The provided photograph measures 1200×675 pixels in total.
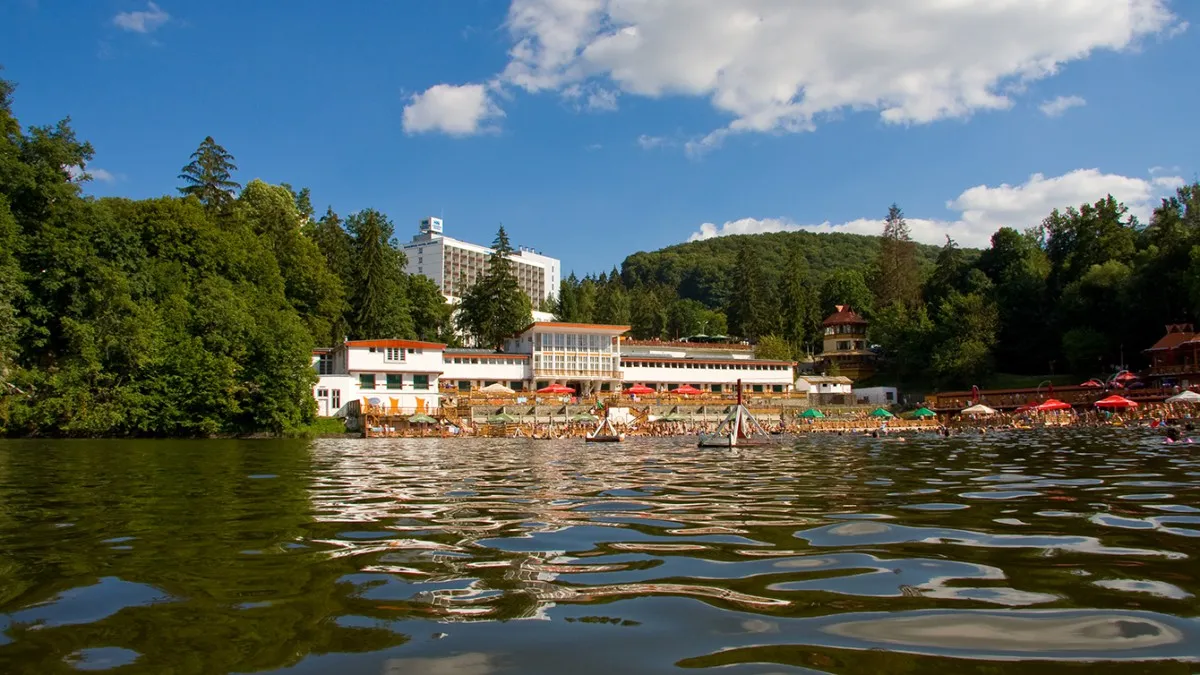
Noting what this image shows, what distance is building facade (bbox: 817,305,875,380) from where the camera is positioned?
89.9 meters

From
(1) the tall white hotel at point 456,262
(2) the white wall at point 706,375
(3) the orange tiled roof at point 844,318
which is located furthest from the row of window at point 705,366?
(1) the tall white hotel at point 456,262

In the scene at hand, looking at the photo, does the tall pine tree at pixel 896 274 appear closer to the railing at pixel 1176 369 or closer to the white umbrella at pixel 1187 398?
the railing at pixel 1176 369

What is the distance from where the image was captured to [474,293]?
7950 centimetres

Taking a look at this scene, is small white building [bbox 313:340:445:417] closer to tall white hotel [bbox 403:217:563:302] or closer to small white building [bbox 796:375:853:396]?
small white building [bbox 796:375:853:396]

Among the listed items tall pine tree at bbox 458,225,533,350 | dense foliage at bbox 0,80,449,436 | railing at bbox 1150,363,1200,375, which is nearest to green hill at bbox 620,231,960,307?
tall pine tree at bbox 458,225,533,350

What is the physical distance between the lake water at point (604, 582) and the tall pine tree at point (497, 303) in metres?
64.8

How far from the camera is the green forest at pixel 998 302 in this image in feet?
233

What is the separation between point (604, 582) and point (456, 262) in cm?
16486

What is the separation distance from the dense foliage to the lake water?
34392 mm

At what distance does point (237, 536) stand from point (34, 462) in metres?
16.6

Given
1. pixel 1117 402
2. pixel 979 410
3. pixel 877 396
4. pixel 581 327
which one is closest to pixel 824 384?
pixel 877 396

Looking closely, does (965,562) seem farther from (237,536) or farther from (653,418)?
(653,418)

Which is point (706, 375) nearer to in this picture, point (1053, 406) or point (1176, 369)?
point (1053, 406)

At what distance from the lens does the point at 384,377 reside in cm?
6012
